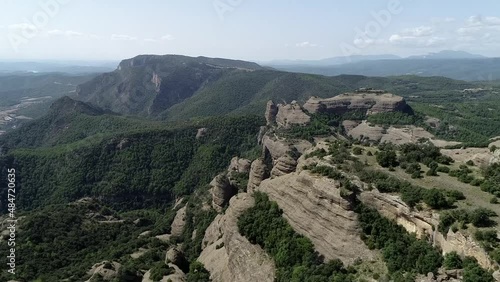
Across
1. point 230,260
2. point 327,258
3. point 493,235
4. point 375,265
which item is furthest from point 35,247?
point 493,235

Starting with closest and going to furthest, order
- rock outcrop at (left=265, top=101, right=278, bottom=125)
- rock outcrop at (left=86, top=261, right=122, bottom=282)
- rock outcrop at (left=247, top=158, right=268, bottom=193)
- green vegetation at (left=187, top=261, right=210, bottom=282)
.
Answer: green vegetation at (left=187, top=261, right=210, bottom=282) → rock outcrop at (left=86, top=261, right=122, bottom=282) → rock outcrop at (left=247, top=158, right=268, bottom=193) → rock outcrop at (left=265, top=101, right=278, bottom=125)

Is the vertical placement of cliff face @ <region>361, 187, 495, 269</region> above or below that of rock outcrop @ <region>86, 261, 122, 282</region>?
above

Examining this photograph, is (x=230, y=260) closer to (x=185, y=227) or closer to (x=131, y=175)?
(x=185, y=227)

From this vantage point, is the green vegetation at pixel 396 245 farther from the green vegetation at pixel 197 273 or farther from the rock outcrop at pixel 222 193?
the rock outcrop at pixel 222 193

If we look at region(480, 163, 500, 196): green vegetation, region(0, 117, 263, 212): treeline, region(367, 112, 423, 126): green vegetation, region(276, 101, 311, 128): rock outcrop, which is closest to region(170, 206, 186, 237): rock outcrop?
region(0, 117, 263, 212): treeline

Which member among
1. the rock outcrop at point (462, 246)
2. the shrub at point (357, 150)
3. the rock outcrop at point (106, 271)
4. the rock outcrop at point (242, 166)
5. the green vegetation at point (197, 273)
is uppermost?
the shrub at point (357, 150)

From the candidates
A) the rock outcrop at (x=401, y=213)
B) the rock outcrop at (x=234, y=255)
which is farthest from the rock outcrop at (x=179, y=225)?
the rock outcrop at (x=401, y=213)

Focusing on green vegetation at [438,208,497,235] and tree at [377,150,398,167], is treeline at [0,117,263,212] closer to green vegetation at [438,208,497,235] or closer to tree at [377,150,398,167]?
tree at [377,150,398,167]

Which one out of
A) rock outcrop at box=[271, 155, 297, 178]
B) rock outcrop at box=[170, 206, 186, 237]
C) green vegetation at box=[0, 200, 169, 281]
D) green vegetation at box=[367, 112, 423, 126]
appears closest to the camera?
rock outcrop at box=[271, 155, 297, 178]
